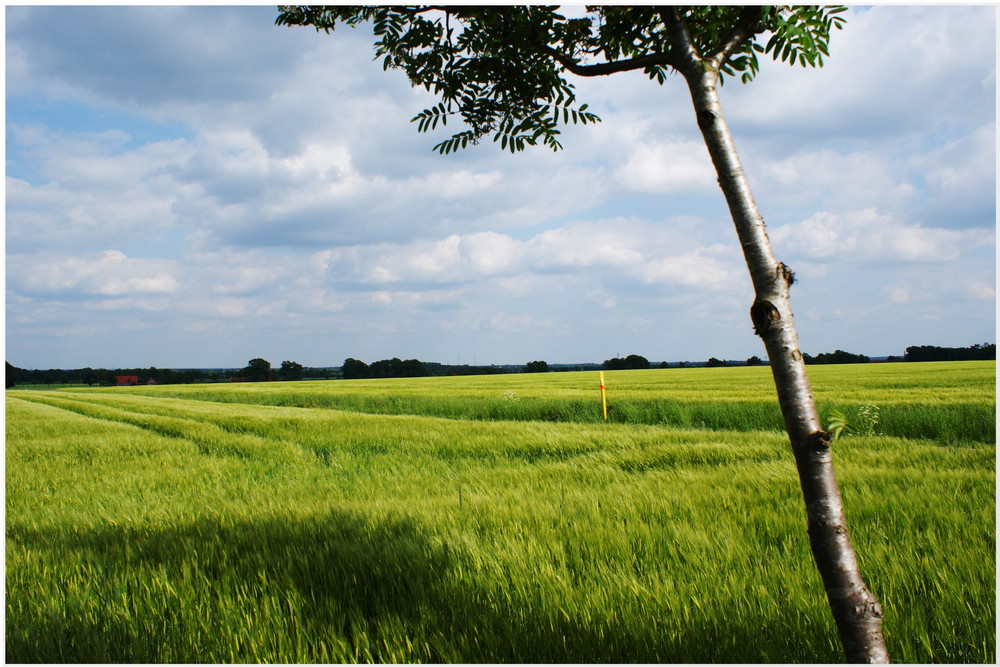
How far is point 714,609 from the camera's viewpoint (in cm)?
262

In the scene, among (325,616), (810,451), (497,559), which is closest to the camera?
(810,451)

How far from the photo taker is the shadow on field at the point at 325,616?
7.98ft

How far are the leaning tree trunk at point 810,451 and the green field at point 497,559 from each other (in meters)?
0.64

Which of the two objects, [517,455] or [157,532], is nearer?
[157,532]

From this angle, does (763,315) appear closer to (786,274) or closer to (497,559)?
(786,274)

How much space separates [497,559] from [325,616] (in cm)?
107

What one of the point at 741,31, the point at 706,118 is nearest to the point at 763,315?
the point at 706,118

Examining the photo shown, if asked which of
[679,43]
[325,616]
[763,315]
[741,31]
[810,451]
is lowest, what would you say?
[325,616]

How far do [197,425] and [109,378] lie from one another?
92019 millimetres

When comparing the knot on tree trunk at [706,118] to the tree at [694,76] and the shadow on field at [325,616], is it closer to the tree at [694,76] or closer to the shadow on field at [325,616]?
the tree at [694,76]

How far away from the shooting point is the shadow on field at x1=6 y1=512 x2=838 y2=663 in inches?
95.7

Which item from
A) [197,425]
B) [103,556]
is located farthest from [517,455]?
[197,425]

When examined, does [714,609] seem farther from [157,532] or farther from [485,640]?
[157,532]

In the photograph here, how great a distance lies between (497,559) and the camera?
3334mm
